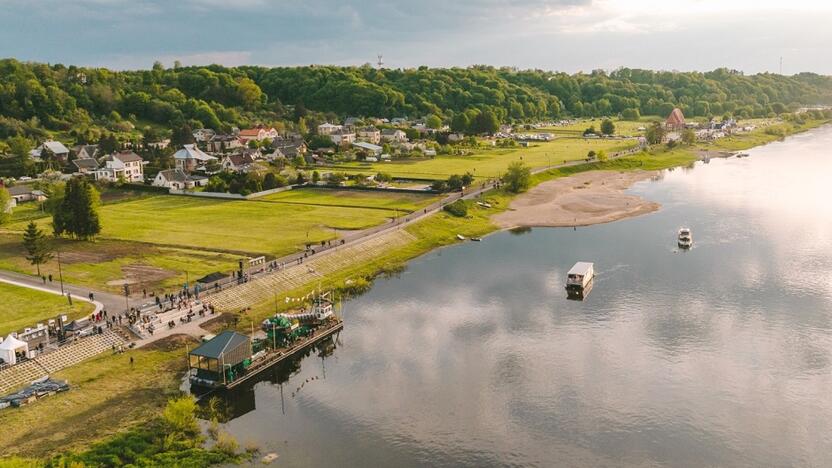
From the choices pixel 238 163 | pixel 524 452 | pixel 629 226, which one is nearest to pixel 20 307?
pixel 524 452

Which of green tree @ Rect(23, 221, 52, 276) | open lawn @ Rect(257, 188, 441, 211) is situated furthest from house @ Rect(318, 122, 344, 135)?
green tree @ Rect(23, 221, 52, 276)

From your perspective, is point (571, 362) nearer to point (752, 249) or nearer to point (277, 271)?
point (277, 271)

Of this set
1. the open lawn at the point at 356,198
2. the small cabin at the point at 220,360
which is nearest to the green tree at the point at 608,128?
the open lawn at the point at 356,198

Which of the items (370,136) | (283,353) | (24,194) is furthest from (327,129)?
(283,353)

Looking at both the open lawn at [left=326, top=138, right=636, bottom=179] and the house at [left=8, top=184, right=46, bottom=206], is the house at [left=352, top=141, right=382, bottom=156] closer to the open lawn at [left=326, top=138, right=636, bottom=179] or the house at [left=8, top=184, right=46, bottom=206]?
the open lawn at [left=326, top=138, right=636, bottom=179]

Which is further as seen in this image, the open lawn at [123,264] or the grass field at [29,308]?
the open lawn at [123,264]

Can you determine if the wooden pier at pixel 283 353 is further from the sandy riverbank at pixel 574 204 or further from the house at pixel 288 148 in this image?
the house at pixel 288 148
